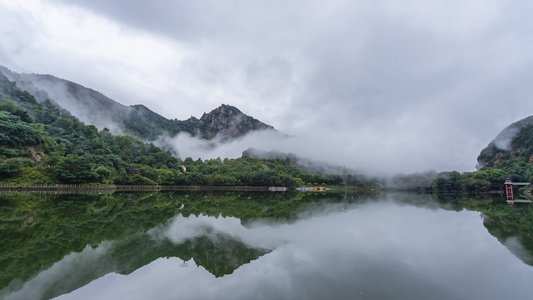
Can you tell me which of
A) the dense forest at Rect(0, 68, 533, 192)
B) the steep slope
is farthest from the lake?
the steep slope

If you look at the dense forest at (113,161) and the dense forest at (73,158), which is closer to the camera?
the dense forest at (73,158)

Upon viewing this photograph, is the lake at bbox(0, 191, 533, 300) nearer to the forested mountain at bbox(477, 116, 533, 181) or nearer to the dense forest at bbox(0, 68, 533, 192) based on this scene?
the dense forest at bbox(0, 68, 533, 192)

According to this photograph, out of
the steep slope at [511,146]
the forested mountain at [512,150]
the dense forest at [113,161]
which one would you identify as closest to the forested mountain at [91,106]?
the dense forest at [113,161]

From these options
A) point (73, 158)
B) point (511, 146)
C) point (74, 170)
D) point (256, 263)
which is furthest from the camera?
point (511, 146)

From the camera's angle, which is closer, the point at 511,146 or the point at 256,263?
the point at 256,263

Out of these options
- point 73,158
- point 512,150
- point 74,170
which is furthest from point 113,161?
point 512,150

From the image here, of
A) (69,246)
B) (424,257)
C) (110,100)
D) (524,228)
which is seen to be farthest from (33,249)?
(110,100)

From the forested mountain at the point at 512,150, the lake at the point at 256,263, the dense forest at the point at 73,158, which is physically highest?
the forested mountain at the point at 512,150

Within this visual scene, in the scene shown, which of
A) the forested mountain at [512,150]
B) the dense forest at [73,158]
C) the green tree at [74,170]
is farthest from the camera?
the forested mountain at [512,150]

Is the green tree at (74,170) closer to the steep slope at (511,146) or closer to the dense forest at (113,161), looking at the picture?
the dense forest at (113,161)

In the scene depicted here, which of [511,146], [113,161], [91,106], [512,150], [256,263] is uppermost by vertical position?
[91,106]

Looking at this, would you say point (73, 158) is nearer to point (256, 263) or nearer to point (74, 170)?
point (74, 170)

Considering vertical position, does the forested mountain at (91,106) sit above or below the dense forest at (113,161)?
above

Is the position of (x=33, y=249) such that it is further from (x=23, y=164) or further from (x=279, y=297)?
(x=23, y=164)
